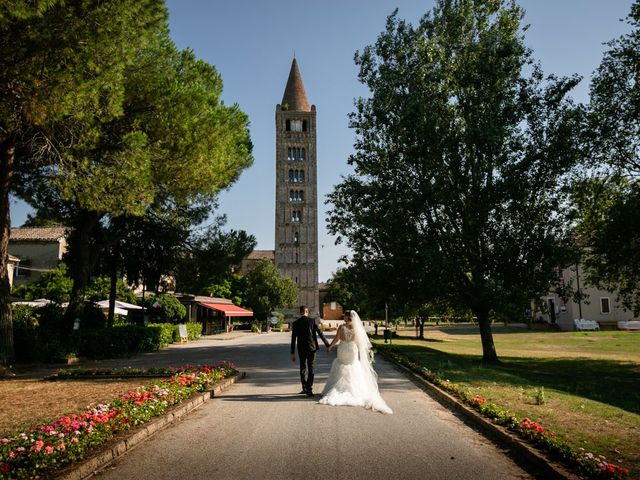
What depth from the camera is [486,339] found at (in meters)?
18.8

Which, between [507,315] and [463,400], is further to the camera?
[507,315]

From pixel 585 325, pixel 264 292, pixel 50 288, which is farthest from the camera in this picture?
pixel 264 292

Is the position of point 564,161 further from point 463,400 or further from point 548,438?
point 548,438

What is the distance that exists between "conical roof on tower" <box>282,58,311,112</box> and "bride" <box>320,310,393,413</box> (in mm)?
82842

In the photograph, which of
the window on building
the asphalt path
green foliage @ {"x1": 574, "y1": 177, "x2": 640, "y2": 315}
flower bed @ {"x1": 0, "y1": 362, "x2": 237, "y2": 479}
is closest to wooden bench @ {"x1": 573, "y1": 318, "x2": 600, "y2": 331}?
the window on building

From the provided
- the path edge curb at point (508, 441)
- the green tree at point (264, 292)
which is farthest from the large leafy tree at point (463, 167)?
the green tree at point (264, 292)

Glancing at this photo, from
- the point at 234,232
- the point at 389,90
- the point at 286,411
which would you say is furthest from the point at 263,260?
the point at 286,411

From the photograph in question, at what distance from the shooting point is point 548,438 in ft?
18.4

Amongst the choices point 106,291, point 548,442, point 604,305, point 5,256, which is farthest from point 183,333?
point 604,305

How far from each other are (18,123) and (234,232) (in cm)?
1142

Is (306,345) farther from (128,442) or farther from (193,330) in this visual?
(193,330)

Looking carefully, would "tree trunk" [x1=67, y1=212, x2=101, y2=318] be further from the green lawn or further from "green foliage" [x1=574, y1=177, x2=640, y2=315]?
"green foliage" [x1=574, y1=177, x2=640, y2=315]

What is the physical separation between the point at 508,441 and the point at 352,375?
3.69m

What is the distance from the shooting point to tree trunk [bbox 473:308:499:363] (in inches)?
726
